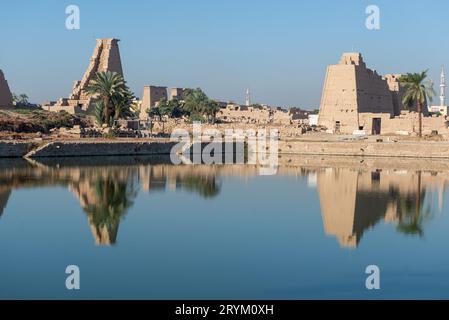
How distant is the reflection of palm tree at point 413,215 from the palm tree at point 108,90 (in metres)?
28.6

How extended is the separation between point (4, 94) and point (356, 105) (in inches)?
1180

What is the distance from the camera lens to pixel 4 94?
5866 cm

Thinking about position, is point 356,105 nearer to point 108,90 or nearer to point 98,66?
point 108,90

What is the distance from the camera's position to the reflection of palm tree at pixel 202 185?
25.8 meters

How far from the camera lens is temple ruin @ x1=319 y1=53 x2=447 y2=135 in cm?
5712

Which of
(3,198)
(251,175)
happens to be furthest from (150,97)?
(3,198)

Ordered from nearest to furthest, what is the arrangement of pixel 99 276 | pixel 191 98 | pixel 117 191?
pixel 99 276 < pixel 117 191 < pixel 191 98

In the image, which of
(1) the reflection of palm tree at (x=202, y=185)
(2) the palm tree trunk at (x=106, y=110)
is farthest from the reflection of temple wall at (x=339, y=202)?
(2) the palm tree trunk at (x=106, y=110)

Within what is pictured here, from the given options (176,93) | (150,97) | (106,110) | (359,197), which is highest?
(176,93)

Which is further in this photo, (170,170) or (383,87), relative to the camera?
(383,87)

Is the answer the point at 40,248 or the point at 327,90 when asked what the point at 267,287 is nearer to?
the point at 40,248
